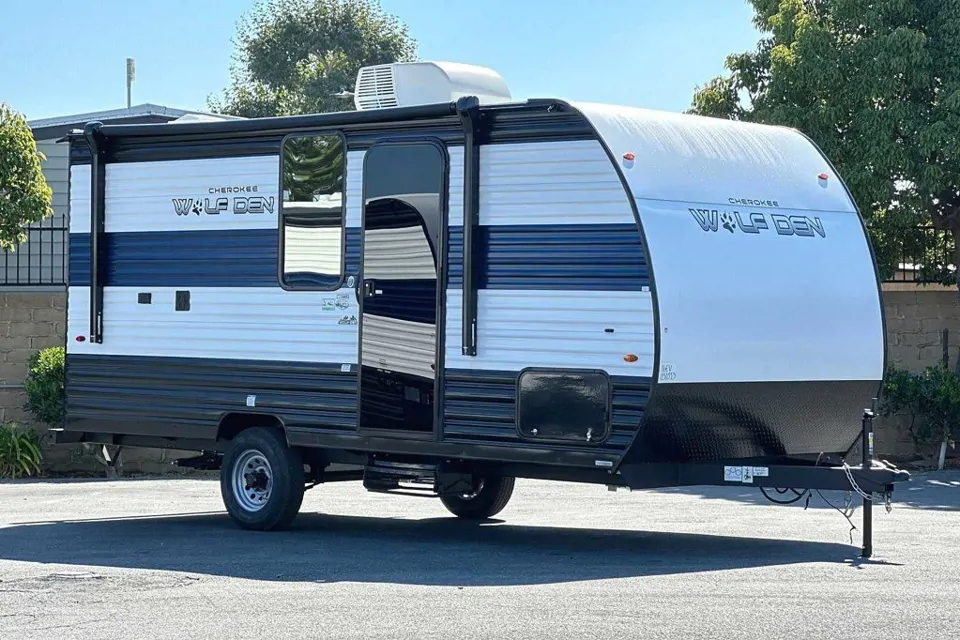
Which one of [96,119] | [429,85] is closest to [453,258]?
[429,85]

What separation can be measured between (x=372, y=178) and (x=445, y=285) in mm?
1090

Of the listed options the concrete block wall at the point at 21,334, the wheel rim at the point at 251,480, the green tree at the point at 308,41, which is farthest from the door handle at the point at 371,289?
the green tree at the point at 308,41

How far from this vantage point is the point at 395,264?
41.1 ft

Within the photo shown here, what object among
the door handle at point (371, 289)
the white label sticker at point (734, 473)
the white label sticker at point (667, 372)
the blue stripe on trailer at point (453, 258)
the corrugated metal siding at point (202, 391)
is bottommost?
the white label sticker at point (734, 473)

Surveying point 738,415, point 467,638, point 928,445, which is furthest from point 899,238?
point 467,638

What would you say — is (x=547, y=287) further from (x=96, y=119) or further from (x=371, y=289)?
(x=96, y=119)

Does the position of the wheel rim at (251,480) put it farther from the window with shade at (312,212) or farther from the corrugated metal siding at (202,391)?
the window with shade at (312,212)

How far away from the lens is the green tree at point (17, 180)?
19422mm

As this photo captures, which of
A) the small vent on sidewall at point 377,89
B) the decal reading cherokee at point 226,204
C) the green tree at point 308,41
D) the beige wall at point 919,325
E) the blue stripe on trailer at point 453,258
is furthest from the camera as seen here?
the green tree at point 308,41

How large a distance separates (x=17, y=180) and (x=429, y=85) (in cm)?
826

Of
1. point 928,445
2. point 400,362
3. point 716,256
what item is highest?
point 716,256

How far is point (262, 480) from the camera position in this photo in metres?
13.5

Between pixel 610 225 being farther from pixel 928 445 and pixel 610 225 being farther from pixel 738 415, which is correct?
pixel 928 445

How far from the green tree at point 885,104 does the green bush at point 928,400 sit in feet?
6.34
